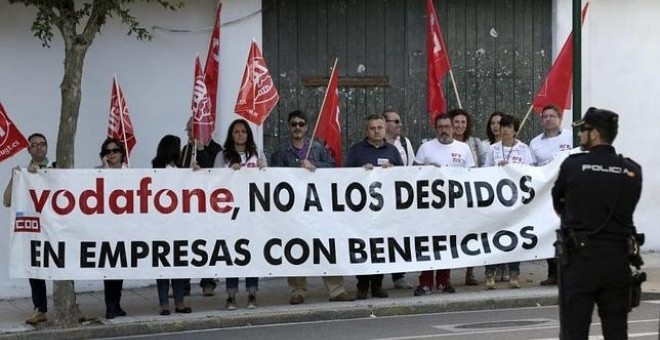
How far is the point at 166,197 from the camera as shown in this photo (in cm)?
1183

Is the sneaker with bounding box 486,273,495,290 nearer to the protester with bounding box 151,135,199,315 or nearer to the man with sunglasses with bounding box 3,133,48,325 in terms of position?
the protester with bounding box 151,135,199,315

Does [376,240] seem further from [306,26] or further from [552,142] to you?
[306,26]

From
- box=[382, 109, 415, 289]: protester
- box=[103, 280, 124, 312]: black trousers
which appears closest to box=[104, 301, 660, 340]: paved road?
box=[103, 280, 124, 312]: black trousers

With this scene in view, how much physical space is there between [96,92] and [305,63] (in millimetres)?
2823

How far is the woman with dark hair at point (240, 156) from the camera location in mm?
12211

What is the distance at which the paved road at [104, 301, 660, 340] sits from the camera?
10477 mm

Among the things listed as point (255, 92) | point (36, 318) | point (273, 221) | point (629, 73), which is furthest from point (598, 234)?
point (629, 73)

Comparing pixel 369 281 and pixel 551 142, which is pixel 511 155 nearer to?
pixel 551 142

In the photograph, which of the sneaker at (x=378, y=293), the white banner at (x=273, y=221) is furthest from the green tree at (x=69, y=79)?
the sneaker at (x=378, y=293)

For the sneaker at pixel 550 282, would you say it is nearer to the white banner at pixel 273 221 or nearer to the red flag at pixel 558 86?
the white banner at pixel 273 221

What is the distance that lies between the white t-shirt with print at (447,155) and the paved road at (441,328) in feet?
5.88

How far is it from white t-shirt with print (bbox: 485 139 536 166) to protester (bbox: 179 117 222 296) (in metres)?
3.17

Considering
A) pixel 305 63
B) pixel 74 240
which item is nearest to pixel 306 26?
pixel 305 63

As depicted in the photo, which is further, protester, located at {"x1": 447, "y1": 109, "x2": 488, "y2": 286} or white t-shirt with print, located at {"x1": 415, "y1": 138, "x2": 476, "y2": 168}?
protester, located at {"x1": 447, "y1": 109, "x2": 488, "y2": 286}
